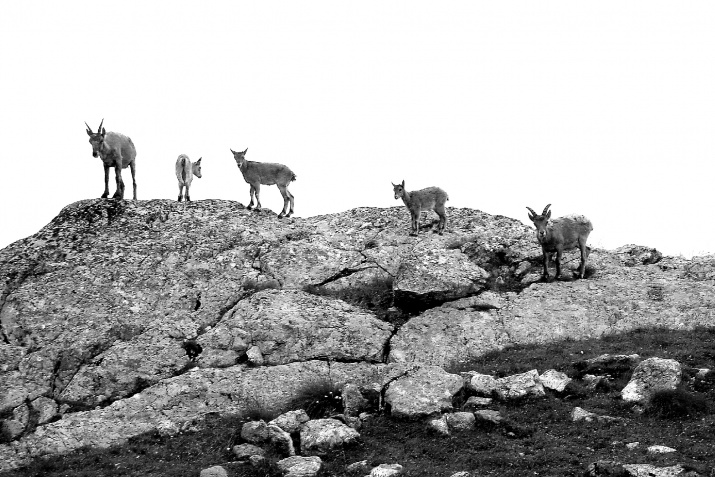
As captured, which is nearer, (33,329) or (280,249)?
(33,329)

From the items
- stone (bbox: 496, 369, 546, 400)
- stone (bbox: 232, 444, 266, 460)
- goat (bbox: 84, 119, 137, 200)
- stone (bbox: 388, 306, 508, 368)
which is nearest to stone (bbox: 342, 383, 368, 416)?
stone (bbox: 232, 444, 266, 460)

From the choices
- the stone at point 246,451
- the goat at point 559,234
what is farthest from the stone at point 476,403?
the goat at point 559,234

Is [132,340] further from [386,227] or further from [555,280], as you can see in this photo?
[555,280]

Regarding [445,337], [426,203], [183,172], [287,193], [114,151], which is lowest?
[445,337]

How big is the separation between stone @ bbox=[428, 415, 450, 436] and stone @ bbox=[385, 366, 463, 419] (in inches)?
15.2

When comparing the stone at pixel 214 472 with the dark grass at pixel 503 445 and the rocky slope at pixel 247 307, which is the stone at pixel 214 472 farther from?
the rocky slope at pixel 247 307

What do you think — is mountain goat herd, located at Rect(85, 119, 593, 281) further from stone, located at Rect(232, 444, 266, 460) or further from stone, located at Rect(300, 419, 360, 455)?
stone, located at Rect(232, 444, 266, 460)

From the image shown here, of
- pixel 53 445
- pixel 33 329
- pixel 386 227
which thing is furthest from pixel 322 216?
pixel 53 445

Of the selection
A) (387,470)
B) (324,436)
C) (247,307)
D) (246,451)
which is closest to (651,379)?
(387,470)

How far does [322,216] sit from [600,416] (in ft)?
52.0

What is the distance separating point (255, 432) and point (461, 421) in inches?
192

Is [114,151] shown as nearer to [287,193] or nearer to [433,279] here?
[287,193]

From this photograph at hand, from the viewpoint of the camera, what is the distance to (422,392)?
1778 centimetres

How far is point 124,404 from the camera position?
19.0 m
